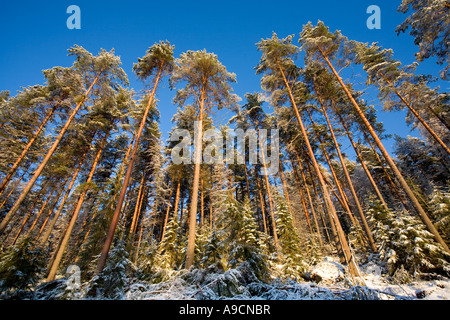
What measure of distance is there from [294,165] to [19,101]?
26.9 metres

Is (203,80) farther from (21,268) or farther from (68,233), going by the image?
(68,233)

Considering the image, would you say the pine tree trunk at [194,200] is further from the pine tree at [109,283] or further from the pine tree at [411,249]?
the pine tree at [411,249]

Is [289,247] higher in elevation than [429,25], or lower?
lower

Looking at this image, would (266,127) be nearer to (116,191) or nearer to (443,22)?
(443,22)

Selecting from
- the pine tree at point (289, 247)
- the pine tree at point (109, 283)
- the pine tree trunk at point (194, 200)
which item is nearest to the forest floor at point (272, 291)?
the pine tree at point (109, 283)

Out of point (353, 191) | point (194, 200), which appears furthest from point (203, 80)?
point (353, 191)

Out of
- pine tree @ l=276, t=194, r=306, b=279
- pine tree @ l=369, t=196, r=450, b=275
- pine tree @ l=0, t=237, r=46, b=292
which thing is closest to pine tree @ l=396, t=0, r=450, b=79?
pine tree @ l=369, t=196, r=450, b=275

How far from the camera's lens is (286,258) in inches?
374

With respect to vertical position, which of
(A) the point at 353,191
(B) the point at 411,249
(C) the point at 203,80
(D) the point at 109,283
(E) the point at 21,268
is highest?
(C) the point at 203,80

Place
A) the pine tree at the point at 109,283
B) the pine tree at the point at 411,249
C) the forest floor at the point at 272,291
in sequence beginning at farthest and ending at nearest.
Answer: the pine tree at the point at 411,249 → the pine tree at the point at 109,283 → the forest floor at the point at 272,291

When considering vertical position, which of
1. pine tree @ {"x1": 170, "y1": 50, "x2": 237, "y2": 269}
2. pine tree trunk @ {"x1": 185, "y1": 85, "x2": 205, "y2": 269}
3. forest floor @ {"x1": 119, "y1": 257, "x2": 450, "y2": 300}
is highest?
pine tree @ {"x1": 170, "y1": 50, "x2": 237, "y2": 269}

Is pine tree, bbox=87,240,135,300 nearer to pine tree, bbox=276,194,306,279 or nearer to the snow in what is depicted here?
the snow

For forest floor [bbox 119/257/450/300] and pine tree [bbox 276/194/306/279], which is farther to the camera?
pine tree [bbox 276/194/306/279]
